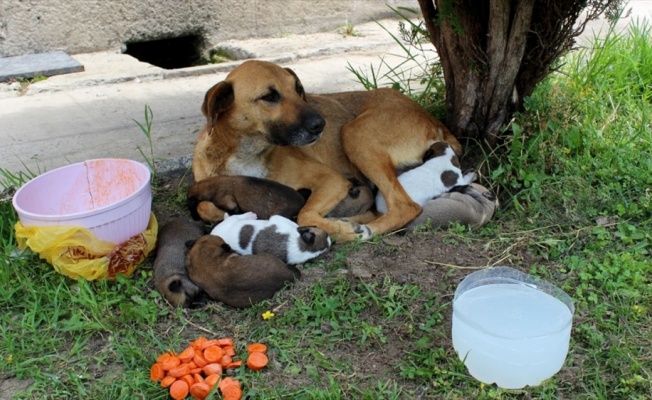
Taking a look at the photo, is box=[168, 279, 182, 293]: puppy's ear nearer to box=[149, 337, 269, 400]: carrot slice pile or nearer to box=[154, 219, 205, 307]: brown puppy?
box=[154, 219, 205, 307]: brown puppy

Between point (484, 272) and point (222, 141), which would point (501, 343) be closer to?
point (484, 272)

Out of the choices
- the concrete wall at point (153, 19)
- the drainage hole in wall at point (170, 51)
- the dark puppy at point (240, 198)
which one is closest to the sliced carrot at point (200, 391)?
the dark puppy at point (240, 198)

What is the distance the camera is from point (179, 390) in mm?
2826

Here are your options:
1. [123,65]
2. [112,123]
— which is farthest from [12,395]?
[123,65]

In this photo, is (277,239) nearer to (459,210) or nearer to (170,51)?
(459,210)

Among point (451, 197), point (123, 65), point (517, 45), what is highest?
point (517, 45)

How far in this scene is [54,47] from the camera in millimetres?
7832

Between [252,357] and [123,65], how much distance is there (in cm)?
546

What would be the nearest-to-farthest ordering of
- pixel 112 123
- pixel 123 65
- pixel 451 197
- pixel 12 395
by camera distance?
pixel 12 395, pixel 451 197, pixel 112 123, pixel 123 65

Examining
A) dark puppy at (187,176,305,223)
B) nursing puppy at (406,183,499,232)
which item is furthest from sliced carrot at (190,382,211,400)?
nursing puppy at (406,183,499,232)

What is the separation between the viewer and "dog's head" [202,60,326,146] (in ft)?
13.5

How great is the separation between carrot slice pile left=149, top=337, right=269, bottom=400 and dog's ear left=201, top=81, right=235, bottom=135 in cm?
153

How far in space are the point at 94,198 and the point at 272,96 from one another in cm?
132

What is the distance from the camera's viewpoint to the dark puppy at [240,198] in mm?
4172
